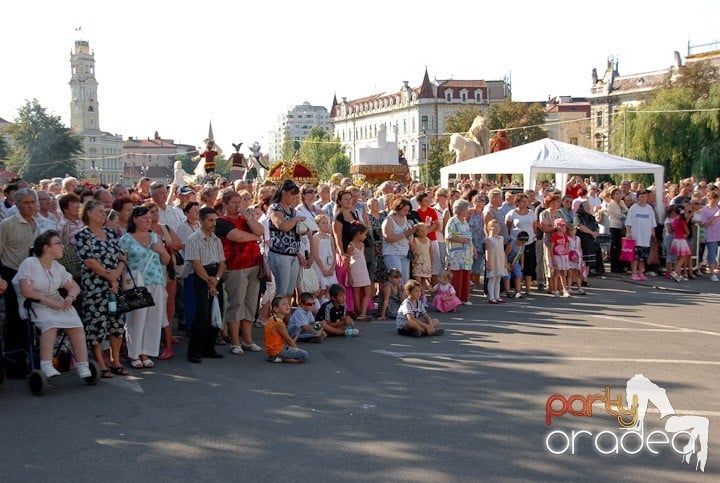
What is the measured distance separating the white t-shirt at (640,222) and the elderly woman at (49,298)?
1198cm

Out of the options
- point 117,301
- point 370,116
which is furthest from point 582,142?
point 117,301

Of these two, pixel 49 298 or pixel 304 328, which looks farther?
pixel 304 328

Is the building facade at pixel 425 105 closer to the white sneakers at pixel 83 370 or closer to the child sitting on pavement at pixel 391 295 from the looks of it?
the child sitting on pavement at pixel 391 295

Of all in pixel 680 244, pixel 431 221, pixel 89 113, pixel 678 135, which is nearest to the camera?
pixel 431 221

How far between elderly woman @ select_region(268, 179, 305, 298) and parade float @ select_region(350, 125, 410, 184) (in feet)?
65.8

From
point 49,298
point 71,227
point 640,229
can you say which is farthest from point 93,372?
point 640,229

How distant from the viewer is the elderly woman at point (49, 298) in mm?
7598

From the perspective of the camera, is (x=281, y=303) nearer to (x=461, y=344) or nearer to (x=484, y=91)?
(x=461, y=344)

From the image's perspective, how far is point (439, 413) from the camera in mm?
6754

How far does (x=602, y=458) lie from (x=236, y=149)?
3133cm

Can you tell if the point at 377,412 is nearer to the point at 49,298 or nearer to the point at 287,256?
the point at 49,298

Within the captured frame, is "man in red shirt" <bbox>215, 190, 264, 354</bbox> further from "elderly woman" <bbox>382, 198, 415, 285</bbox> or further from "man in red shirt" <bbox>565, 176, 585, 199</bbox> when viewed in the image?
"man in red shirt" <bbox>565, 176, 585, 199</bbox>

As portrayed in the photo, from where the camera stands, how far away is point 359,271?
11945 mm

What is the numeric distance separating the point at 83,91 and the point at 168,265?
183 m
